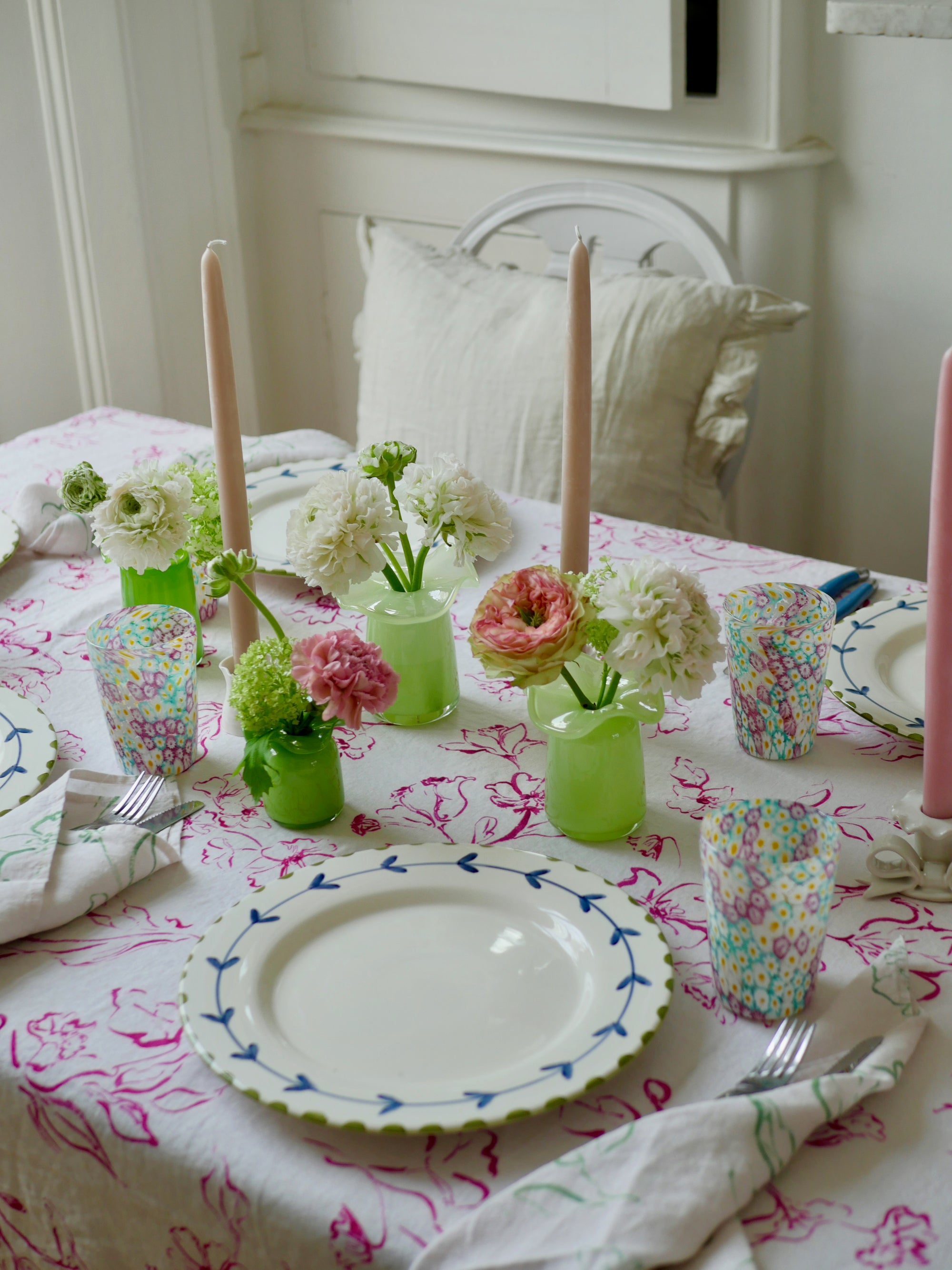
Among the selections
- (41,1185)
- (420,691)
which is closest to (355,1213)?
(41,1185)

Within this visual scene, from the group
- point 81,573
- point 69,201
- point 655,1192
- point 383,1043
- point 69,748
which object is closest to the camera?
point 655,1192

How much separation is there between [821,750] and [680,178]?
1271 millimetres

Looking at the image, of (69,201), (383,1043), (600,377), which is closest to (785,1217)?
(383,1043)

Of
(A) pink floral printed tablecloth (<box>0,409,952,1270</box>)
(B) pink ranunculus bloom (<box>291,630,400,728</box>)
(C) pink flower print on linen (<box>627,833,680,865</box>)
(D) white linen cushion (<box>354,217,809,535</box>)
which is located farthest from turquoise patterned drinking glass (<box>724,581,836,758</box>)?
(D) white linen cushion (<box>354,217,809,535</box>)

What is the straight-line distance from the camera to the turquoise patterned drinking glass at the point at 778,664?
0.87m

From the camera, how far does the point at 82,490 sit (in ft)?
3.34

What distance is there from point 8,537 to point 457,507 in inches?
24.6

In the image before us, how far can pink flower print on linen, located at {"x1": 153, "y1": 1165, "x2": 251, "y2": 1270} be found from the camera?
0.61m

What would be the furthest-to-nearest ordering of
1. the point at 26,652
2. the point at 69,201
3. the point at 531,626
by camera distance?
the point at 69,201, the point at 26,652, the point at 531,626

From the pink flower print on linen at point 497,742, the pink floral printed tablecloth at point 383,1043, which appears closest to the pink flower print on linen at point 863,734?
the pink floral printed tablecloth at point 383,1043

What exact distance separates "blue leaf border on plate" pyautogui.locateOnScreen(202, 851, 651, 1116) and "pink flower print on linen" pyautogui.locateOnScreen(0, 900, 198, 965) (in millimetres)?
53

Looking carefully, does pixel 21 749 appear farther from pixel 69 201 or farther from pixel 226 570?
pixel 69 201

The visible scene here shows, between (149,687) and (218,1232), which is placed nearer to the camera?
(218,1232)

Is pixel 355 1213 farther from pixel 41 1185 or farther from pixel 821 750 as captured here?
pixel 821 750
